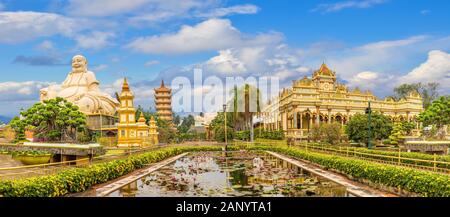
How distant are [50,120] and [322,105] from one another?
32.6 m

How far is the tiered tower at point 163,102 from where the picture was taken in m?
76.0

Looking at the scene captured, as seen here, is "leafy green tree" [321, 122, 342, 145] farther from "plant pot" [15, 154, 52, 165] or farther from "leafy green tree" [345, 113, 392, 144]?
"plant pot" [15, 154, 52, 165]

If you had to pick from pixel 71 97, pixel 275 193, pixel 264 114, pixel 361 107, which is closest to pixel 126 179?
pixel 275 193

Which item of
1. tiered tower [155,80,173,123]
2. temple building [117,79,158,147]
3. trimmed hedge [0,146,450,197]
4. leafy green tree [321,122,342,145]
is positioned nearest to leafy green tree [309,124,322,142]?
leafy green tree [321,122,342,145]

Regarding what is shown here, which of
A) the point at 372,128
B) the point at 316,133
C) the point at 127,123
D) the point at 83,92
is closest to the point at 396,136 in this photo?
the point at 372,128

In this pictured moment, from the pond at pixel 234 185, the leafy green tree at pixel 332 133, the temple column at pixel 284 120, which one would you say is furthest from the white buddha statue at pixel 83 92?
the pond at pixel 234 185

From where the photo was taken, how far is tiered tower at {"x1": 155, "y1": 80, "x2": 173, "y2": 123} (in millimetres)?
76000

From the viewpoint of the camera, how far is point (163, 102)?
76562mm

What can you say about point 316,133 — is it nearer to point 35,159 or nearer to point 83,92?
point 35,159

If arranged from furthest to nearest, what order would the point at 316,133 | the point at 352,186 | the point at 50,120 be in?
the point at 316,133 < the point at 50,120 < the point at 352,186

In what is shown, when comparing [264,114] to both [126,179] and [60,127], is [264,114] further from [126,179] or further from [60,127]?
[126,179]

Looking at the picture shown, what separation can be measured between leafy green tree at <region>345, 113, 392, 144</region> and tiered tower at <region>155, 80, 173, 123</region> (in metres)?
44.7

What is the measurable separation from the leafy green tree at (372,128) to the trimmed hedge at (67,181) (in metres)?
22.5

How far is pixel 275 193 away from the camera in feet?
43.7
